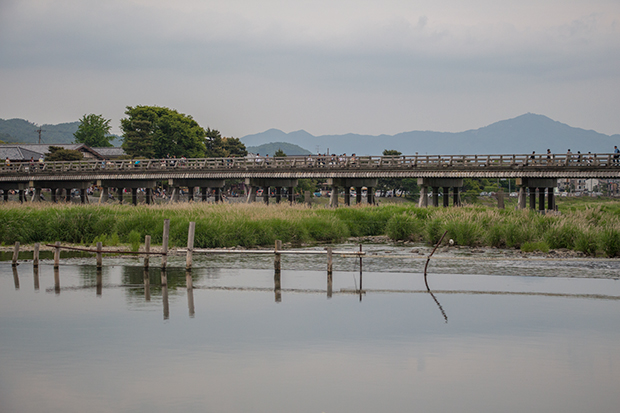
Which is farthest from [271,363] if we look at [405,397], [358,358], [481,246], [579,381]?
[481,246]

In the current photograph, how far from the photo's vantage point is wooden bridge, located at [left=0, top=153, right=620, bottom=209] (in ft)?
152

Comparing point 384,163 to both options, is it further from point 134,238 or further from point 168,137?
point 168,137

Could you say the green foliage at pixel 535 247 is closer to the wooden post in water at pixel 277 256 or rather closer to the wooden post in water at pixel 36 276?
the wooden post in water at pixel 277 256

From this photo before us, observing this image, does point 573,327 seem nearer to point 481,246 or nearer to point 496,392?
point 496,392

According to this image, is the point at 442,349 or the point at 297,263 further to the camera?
the point at 297,263

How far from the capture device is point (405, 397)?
416 inches

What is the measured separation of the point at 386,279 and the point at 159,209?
16.5m

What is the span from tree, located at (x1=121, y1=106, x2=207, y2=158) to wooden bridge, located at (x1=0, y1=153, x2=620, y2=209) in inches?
927

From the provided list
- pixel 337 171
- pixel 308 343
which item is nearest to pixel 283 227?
pixel 308 343

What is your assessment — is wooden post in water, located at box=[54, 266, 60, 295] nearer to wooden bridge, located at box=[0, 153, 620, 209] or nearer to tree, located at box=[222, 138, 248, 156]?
wooden bridge, located at box=[0, 153, 620, 209]

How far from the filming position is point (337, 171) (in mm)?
52375

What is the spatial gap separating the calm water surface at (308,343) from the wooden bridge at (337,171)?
25.9 meters

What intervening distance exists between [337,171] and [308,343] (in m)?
39.2

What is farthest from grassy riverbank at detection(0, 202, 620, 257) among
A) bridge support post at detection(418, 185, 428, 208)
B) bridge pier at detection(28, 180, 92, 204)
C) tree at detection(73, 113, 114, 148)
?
tree at detection(73, 113, 114, 148)
